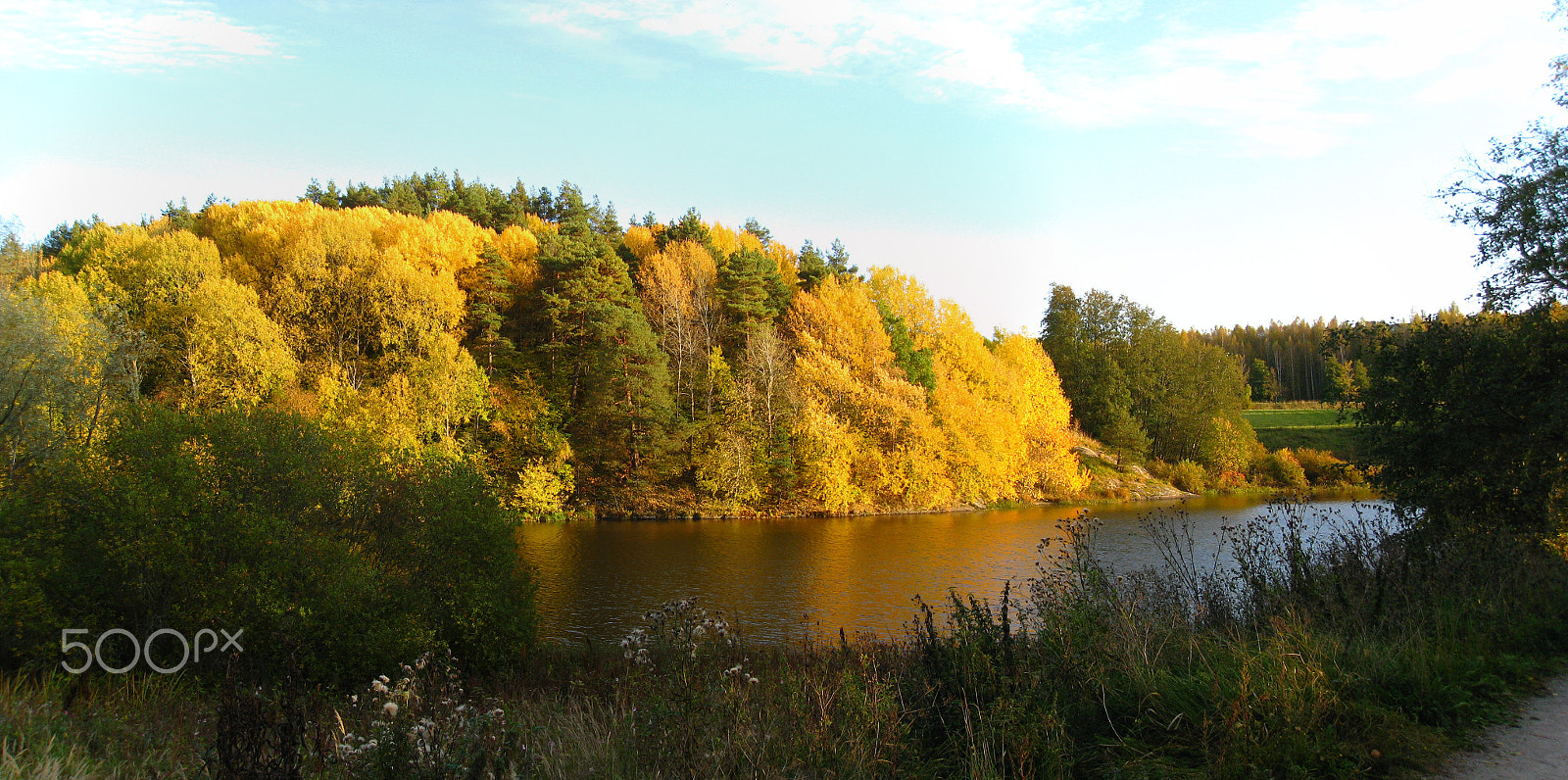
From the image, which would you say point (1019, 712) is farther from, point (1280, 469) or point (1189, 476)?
point (1280, 469)

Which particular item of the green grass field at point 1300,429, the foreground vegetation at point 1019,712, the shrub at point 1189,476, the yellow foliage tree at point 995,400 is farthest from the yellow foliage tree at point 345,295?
the green grass field at point 1300,429

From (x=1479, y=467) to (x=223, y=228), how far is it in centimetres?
5010

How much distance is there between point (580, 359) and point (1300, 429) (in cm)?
5584

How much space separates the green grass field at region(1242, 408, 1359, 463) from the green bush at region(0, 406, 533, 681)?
182ft

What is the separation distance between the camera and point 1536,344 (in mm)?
10734

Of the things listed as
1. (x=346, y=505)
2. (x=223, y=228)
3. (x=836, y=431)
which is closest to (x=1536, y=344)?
(x=346, y=505)

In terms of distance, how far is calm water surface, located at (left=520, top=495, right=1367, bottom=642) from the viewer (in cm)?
1728

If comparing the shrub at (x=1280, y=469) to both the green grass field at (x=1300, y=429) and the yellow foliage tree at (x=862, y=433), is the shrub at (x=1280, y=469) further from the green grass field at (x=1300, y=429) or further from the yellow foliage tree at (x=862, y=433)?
the yellow foliage tree at (x=862, y=433)

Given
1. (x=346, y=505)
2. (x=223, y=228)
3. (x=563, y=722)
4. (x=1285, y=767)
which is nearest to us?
(x=1285, y=767)

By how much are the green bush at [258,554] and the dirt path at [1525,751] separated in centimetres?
1322

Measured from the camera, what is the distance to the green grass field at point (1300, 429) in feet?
183

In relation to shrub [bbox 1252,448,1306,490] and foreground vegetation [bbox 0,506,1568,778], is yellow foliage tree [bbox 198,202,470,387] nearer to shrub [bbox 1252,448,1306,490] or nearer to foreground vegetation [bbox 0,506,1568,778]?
foreground vegetation [bbox 0,506,1568,778]

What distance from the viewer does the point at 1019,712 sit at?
4.52m

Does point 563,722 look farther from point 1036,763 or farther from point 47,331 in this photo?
point 47,331
